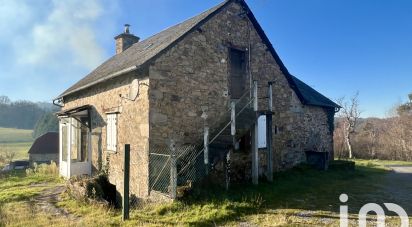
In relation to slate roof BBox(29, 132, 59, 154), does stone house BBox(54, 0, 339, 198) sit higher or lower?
Result: higher

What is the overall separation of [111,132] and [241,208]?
6.06 m

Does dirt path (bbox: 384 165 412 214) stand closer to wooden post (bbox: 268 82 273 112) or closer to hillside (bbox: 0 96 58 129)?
wooden post (bbox: 268 82 273 112)

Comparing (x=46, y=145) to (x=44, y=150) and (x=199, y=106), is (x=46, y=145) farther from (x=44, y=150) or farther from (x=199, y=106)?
(x=199, y=106)

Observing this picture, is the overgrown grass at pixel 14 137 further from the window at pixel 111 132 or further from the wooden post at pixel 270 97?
the wooden post at pixel 270 97

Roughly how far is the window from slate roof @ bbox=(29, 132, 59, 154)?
23.6m

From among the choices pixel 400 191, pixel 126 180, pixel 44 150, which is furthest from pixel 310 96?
pixel 44 150

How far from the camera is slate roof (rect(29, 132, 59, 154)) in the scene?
31464 millimetres

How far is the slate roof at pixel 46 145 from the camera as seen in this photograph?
31.5 m

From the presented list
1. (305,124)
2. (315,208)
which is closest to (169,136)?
(315,208)

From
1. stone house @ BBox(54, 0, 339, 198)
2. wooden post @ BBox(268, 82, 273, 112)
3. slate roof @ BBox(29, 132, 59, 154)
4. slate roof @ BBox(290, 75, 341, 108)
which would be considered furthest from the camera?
slate roof @ BBox(29, 132, 59, 154)

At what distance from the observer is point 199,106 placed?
10.3m

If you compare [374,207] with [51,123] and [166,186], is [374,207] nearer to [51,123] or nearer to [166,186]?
[166,186]

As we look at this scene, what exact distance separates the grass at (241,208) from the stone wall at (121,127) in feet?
4.69

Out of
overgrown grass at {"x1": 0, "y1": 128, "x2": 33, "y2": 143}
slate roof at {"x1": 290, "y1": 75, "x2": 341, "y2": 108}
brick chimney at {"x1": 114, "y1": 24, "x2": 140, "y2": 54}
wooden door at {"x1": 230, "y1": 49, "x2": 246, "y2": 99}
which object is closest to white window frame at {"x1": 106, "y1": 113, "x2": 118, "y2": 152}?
wooden door at {"x1": 230, "y1": 49, "x2": 246, "y2": 99}
